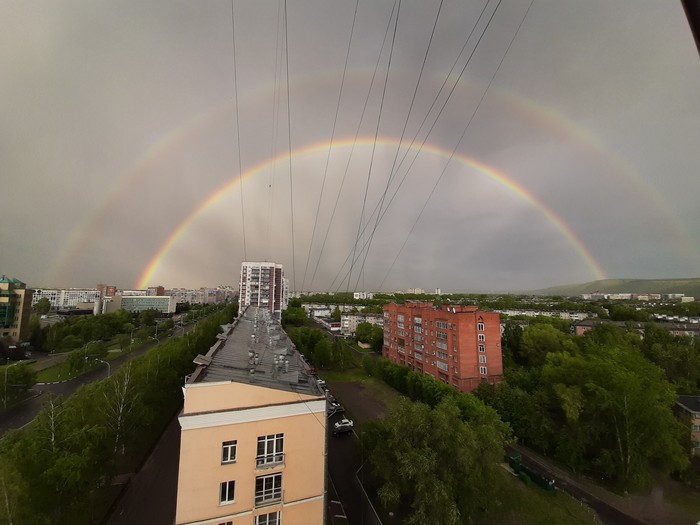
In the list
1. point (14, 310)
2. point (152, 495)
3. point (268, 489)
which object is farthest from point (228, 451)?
point (14, 310)

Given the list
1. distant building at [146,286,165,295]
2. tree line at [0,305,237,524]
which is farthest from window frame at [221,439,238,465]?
distant building at [146,286,165,295]

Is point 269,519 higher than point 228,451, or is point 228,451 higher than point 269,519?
point 228,451

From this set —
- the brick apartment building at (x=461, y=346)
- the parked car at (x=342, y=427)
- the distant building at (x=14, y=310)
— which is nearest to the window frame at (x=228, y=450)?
the parked car at (x=342, y=427)

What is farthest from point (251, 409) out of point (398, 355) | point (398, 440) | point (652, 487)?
point (398, 355)

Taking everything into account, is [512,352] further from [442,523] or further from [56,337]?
[56,337]

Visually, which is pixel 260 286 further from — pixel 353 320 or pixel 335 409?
pixel 335 409

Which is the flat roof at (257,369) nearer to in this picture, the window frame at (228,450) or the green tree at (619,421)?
the window frame at (228,450)

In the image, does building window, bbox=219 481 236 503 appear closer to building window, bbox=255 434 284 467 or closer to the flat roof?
building window, bbox=255 434 284 467
